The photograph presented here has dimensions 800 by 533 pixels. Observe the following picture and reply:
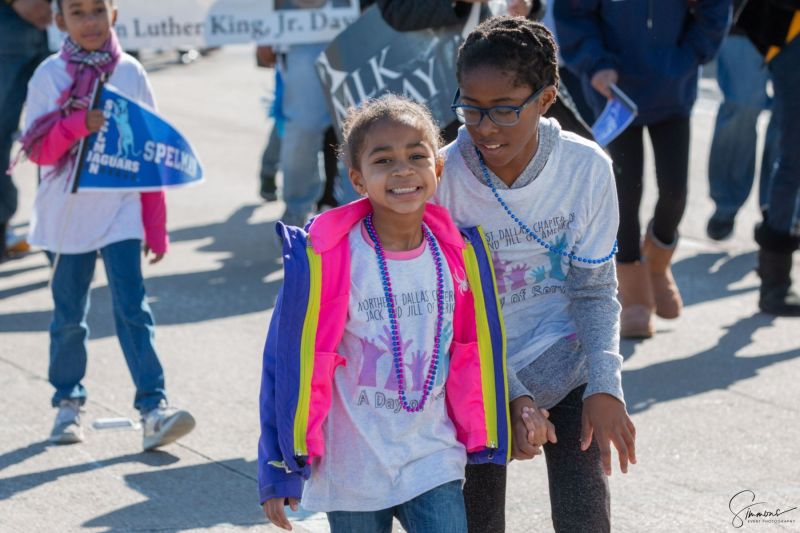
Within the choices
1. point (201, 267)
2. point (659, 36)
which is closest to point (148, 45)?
point (201, 267)

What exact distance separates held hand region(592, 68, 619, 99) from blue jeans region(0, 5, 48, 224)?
11.5 ft

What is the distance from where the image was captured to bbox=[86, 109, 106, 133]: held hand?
5004mm

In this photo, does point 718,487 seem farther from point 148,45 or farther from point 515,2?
point 148,45

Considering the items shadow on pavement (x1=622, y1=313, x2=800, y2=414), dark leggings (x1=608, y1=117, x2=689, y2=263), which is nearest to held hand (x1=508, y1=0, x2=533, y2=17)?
dark leggings (x1=608, y1=117, x2=689, y2=263)

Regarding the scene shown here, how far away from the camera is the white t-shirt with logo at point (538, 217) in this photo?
11.3 feet

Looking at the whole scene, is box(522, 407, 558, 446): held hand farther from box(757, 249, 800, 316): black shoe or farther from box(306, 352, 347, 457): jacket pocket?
box(757, 249, 800, 316): black shoe

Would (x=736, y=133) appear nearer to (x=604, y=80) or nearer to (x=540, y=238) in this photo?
(x=604, y=80)

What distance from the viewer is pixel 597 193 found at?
345cm

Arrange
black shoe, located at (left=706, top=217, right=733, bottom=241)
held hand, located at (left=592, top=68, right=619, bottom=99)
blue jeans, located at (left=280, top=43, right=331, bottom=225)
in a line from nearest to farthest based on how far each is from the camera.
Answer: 1. held hand, located at (left=592, top=68, right=619, bottom=99)
2. blue jeans, located at (left=280, top=43, right=331, bottom=225)
3. black shoe, located at (left=706, top=217, right=733, bottom=241)

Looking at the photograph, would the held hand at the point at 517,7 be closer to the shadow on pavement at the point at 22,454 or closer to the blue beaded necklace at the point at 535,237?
the blue beaded necklace at the point at 535,237

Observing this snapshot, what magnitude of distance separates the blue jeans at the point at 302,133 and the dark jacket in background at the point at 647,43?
5.94ft

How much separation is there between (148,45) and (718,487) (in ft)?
15.6

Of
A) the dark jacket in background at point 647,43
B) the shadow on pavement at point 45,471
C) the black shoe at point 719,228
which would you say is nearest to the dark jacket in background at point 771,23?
the dark jacket in background at point 647,43

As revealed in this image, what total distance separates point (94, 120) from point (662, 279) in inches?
110
